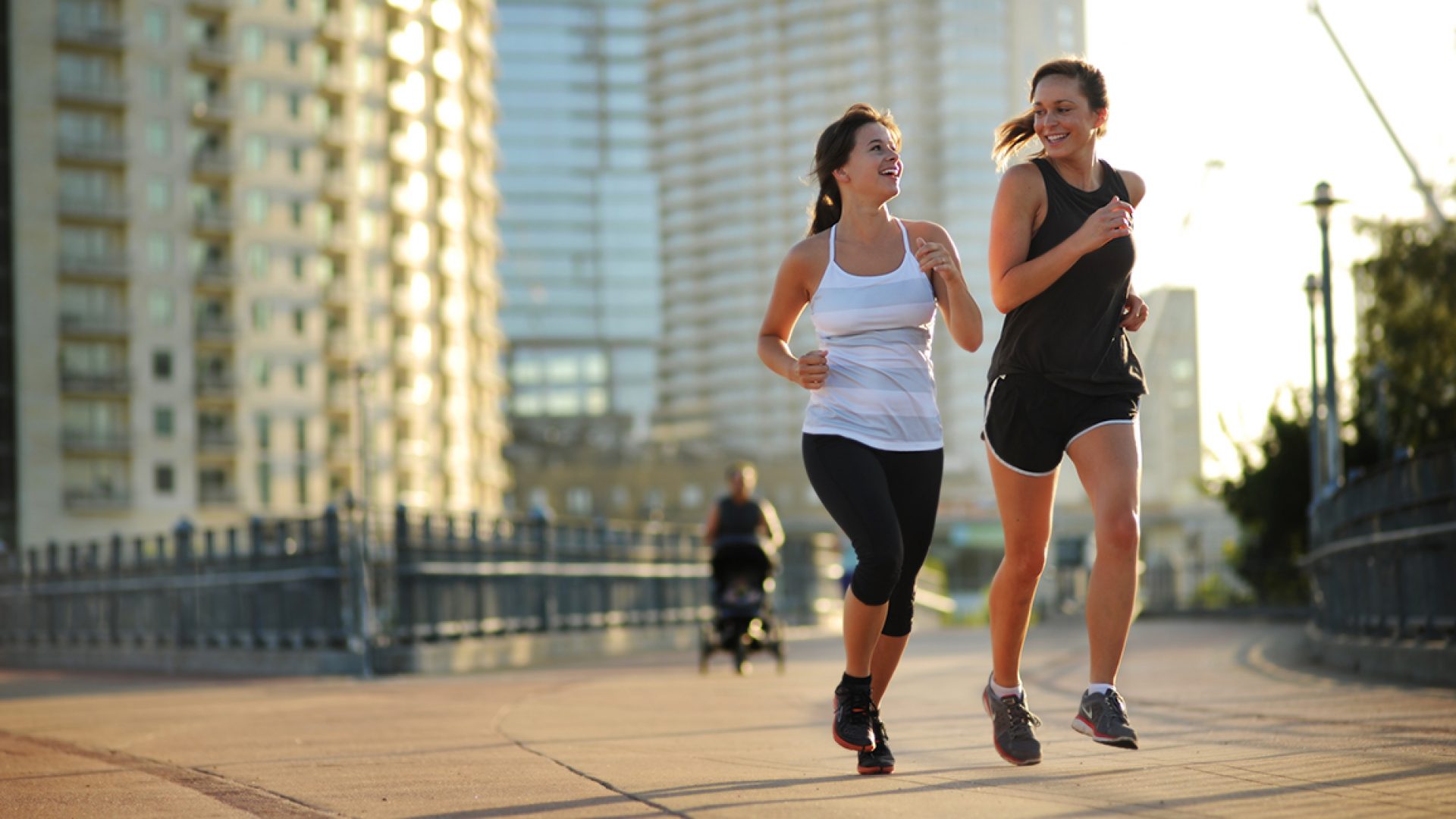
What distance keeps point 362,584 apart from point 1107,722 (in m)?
12.9

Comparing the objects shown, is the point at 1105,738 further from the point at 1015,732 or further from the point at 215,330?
the point at 215,330

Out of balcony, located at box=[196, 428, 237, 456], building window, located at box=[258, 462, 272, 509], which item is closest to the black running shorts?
balcony, located at box=[196, 428, 237, 456]

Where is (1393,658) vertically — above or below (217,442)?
below

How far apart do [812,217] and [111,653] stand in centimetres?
1970

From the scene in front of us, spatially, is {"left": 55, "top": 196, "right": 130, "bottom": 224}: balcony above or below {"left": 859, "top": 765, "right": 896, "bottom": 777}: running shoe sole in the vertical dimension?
above

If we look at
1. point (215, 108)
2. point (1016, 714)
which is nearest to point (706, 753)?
point (1016, 714)

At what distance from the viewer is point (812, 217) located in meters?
6.86

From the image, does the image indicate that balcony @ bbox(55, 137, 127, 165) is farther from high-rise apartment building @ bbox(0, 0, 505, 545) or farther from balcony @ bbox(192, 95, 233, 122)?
balcony @ bbox(192, 95, 233, 122)

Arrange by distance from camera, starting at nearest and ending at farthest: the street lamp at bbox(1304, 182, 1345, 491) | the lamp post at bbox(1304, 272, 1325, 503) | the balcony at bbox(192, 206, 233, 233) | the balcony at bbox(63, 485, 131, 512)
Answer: the street lamp at bbox(1304, 182, 1345, 491), the lamp post at bbox(1304, 272, 1325, 503), the balcony at bbox(63, 485, 131, 512), the balcony at bbox(192, 206, 233, 233)

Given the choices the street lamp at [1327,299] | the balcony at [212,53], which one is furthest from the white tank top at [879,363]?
the balcony at [212,53]

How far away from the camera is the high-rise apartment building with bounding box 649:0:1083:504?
166m

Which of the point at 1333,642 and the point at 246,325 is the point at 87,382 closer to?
the point at 246,325

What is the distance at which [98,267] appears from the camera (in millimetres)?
77375

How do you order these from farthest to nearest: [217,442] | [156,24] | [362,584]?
[217,442], [156,24], [362,584]
